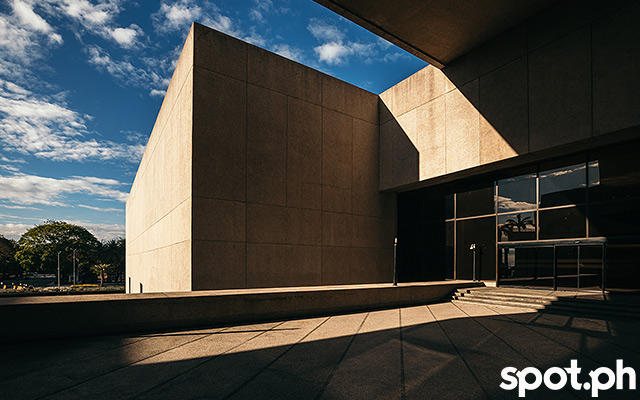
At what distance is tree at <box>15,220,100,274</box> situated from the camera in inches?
2928

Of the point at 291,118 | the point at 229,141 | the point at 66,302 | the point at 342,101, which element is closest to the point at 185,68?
the point at 229,141

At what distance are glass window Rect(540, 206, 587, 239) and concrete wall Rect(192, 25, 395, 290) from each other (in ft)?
25.8

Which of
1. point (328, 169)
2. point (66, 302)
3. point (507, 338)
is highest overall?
point (328, 169)

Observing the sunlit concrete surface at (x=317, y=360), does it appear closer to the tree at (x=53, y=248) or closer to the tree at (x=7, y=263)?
the tree at (x=53, y=248)

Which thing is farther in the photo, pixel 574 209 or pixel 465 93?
pixel 465 93

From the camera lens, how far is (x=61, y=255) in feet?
249

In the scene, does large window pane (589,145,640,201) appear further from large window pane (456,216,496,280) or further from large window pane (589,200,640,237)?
large window pane (456,216,496,280)

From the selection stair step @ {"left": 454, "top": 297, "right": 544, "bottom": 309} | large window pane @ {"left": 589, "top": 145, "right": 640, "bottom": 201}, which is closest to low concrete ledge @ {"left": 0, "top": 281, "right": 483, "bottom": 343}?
stair step @ {"left": 454, "top": 297, "right": 544, "bottom": 309}

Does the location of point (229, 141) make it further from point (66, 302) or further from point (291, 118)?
point (66, 302)

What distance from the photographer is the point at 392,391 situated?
17.9 ft

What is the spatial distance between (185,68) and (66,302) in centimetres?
1105

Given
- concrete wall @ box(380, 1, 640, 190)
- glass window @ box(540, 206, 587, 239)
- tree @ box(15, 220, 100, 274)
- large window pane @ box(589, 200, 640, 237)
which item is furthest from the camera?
tree @ box(15, 220, 100, 274)

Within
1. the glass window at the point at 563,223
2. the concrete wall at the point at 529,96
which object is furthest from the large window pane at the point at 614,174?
the concrete wall at the point at 529,96

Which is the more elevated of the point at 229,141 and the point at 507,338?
the point at 229,141
